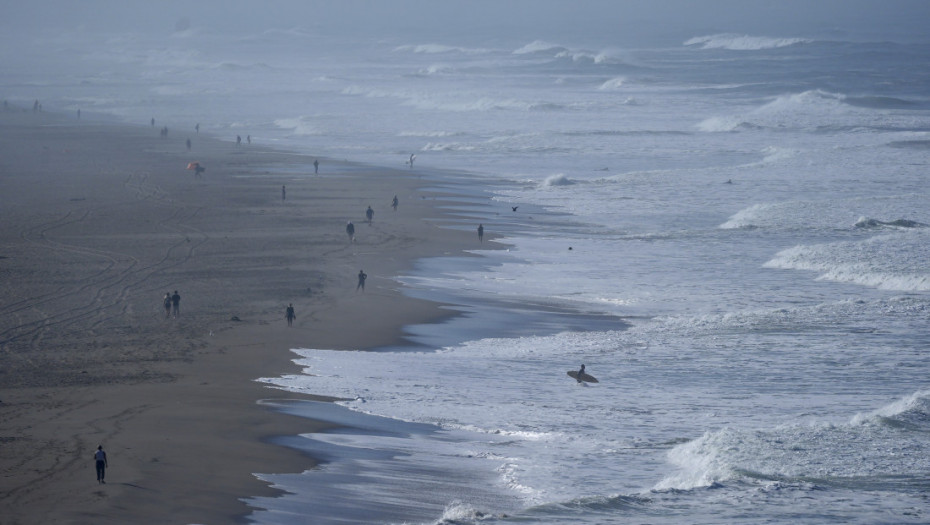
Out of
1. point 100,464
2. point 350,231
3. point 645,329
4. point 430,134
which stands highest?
point 430,134

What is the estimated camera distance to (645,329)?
738 inches

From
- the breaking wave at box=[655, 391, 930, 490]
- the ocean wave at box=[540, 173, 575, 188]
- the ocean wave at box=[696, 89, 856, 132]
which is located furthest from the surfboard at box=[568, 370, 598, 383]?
the ocean wave at box=[696, 89, 856, 132]

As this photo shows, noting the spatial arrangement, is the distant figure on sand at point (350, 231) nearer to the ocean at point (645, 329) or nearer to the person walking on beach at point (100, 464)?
the ocean at point (645, 329)

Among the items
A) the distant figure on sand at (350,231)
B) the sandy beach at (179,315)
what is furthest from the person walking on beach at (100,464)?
the distant figure on sand at (350,231)

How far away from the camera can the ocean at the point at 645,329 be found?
11672 millimetres

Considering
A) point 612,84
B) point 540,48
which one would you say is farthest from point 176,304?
point 540,48

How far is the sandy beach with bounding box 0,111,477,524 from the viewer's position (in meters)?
11.6

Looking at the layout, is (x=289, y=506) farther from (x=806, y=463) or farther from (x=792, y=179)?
(x=792, y=179)

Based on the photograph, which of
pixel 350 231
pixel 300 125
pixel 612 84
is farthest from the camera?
pixel 612 84

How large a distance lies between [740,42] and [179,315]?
101504 mm

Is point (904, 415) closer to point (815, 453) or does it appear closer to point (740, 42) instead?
point (815, 453)

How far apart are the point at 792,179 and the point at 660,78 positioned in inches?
1892

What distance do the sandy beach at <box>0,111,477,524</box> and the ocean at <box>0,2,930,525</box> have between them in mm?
738

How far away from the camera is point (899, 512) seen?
35.4ft
